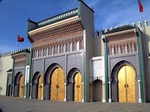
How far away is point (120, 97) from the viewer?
12.3 metres

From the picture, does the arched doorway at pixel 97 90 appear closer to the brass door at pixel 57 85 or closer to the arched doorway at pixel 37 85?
the brass door at pixel 57 85

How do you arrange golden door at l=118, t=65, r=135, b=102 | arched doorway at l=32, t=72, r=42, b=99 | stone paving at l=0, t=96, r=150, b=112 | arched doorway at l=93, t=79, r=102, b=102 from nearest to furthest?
stone paving at l=0, t=96, r=150, b=112, golden door at l=118, t=65, r=135, b=102, arched doorway at l=93, t=79, r=102, b=102, arched doorway at l=32, t=72, r=42, b=99

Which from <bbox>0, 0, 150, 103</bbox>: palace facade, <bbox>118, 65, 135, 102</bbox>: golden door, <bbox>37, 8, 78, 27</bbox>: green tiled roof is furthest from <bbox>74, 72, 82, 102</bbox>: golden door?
<bbox>37, 8, 78, 27</bbox>: green tiled roof

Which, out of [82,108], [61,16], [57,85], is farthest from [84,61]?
[82,108]

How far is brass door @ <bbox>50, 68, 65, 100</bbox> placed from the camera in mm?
14892

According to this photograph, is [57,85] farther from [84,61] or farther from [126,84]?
[126,84]

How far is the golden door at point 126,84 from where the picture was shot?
11.9 metres

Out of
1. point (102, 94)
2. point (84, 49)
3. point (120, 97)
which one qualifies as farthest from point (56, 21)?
point (120, 97)

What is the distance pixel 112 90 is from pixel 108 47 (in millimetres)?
3088

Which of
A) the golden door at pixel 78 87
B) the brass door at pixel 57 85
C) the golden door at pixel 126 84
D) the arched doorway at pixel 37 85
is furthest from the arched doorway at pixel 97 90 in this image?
the arched doorway at pixel 37 85

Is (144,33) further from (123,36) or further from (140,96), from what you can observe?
(140,96)

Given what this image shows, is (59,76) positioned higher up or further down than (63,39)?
further down

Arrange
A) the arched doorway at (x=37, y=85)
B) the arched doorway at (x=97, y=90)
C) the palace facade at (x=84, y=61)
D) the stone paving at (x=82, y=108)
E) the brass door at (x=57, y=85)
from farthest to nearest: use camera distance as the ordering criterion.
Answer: the arched doorway at (x=37, y=85) < the brass door at (x=57, y=85) < the arched doorway at (x=97, y=90) < the palace facade at (x=84, y=61) < the stone paving at (x=82, y=108)

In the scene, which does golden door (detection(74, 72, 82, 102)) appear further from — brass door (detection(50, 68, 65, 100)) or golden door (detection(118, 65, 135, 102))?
golden door (detection(118, 65, 135, 102))
